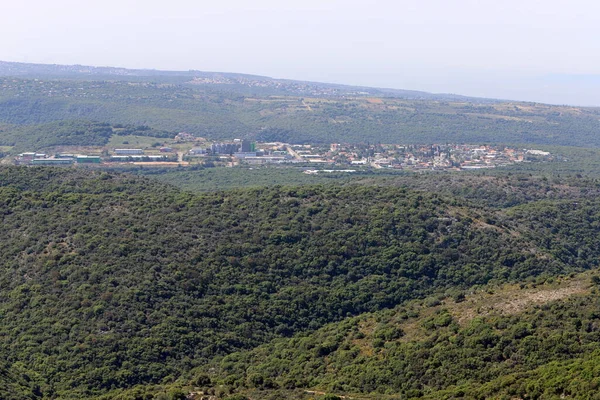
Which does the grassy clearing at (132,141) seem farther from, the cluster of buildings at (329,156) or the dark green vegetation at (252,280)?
the dark green vegetation at (252,280)

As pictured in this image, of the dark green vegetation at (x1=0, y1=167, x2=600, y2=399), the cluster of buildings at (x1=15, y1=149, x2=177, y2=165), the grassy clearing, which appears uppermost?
the dark green vegetation at (x1=0, y1=167, x2=600, y2=399)

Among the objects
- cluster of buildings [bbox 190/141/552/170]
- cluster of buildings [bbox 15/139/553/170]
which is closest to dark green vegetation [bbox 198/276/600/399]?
cluster of buildings [bbox 15/139/553/170]

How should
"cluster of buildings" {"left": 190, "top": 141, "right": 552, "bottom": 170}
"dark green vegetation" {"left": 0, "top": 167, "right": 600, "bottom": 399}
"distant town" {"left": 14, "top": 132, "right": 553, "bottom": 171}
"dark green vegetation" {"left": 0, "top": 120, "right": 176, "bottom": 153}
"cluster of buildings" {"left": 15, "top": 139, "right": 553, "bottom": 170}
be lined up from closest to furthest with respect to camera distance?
"dark green vegetation" {"left": 0, "top": 167, "right": 600, "bottom": 399} → "distant town" {"left": 14, "top": 132, "right": 553, "bottom": 171} → "cluster of buildings" {"left": 15, "top": 139, "right": 553, "bottom": 170} → "cluster of buildings" {"left": 190, "top": 141, "right": 552, "bottom": 170} → "dark green vegetation" {"left": 0, "top": 120, "right": 176, "bottom": 153}

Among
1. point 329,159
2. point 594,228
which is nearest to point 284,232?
point 594,228

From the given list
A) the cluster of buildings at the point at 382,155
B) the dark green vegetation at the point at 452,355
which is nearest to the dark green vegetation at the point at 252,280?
the dark green vegetation at the point at 452,355

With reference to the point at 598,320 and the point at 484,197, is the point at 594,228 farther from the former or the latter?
the point at 598,320

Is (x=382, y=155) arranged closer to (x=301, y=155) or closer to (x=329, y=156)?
(x=329, y=156)

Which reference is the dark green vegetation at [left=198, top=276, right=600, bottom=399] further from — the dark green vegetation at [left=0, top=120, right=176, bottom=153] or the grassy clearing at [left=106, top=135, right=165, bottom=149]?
the dark green vegetation at [left=0, top=120, right=176, bottom=153]

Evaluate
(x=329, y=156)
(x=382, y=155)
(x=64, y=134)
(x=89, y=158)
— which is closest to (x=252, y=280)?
(x=89, y=158)
